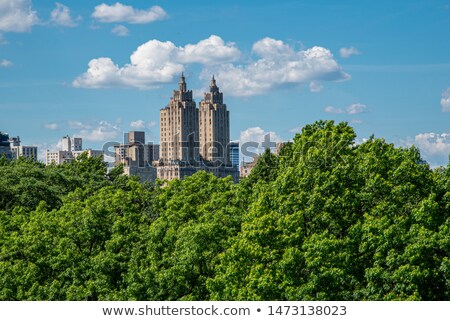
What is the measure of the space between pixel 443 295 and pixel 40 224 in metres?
25.3

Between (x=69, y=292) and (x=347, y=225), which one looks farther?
(x=69, y=292)

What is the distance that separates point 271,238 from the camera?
3803 centimetres

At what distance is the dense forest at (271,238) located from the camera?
35.5 meters

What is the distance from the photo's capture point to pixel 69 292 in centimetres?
4216

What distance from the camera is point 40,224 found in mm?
49344

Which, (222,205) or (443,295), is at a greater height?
(222,205)

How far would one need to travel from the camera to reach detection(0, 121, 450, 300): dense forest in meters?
35.5

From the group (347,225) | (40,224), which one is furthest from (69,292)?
(347,225)

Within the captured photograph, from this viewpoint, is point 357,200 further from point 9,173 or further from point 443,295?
point 9,173

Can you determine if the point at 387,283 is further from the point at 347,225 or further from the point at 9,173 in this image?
the point at 9,173

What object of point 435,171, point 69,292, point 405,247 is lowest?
point 69,292
